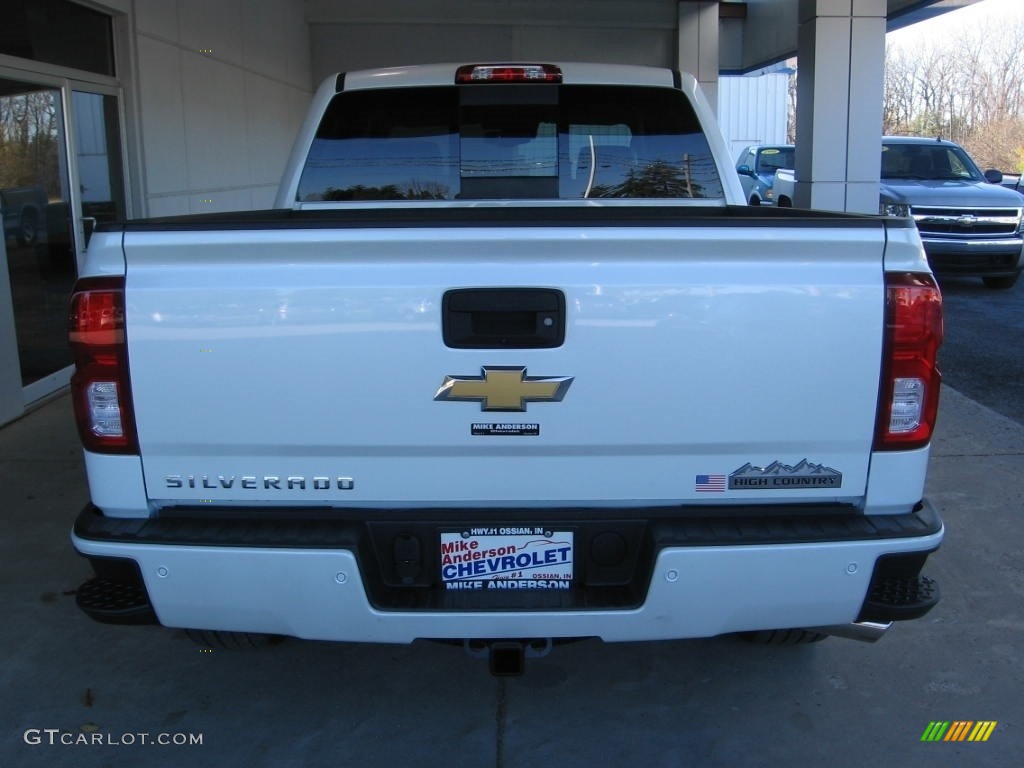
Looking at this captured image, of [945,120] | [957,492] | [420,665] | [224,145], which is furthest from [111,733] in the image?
[945,120]

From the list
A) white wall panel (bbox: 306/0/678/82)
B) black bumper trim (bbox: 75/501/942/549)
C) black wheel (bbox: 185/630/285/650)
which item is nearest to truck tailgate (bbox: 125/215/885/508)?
black bumper trim (bbox: 75/501/942/549)

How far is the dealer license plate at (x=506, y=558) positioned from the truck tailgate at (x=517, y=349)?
16 cm

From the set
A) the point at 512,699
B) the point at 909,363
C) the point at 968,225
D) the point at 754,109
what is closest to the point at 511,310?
the point at 909,363

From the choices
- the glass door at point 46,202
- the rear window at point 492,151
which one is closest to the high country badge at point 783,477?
the rear window at point 492,151

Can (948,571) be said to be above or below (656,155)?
below

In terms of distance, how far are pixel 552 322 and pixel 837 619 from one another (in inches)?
43.9

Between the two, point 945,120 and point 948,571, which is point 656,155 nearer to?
point 948,571

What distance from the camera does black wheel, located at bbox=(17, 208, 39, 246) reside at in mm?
7023

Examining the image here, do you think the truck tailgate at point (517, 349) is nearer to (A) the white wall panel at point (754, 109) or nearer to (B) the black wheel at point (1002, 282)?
(B) the black wheel at point (1002, 282)

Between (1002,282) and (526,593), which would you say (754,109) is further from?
(526,593)

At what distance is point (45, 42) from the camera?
714cm

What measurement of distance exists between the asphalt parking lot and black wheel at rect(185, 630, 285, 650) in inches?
5.2

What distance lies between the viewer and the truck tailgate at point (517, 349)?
97.0 inches

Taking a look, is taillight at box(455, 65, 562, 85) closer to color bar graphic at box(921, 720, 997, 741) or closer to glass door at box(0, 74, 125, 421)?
color bar graphic at box(921, 720, 997, 741)
